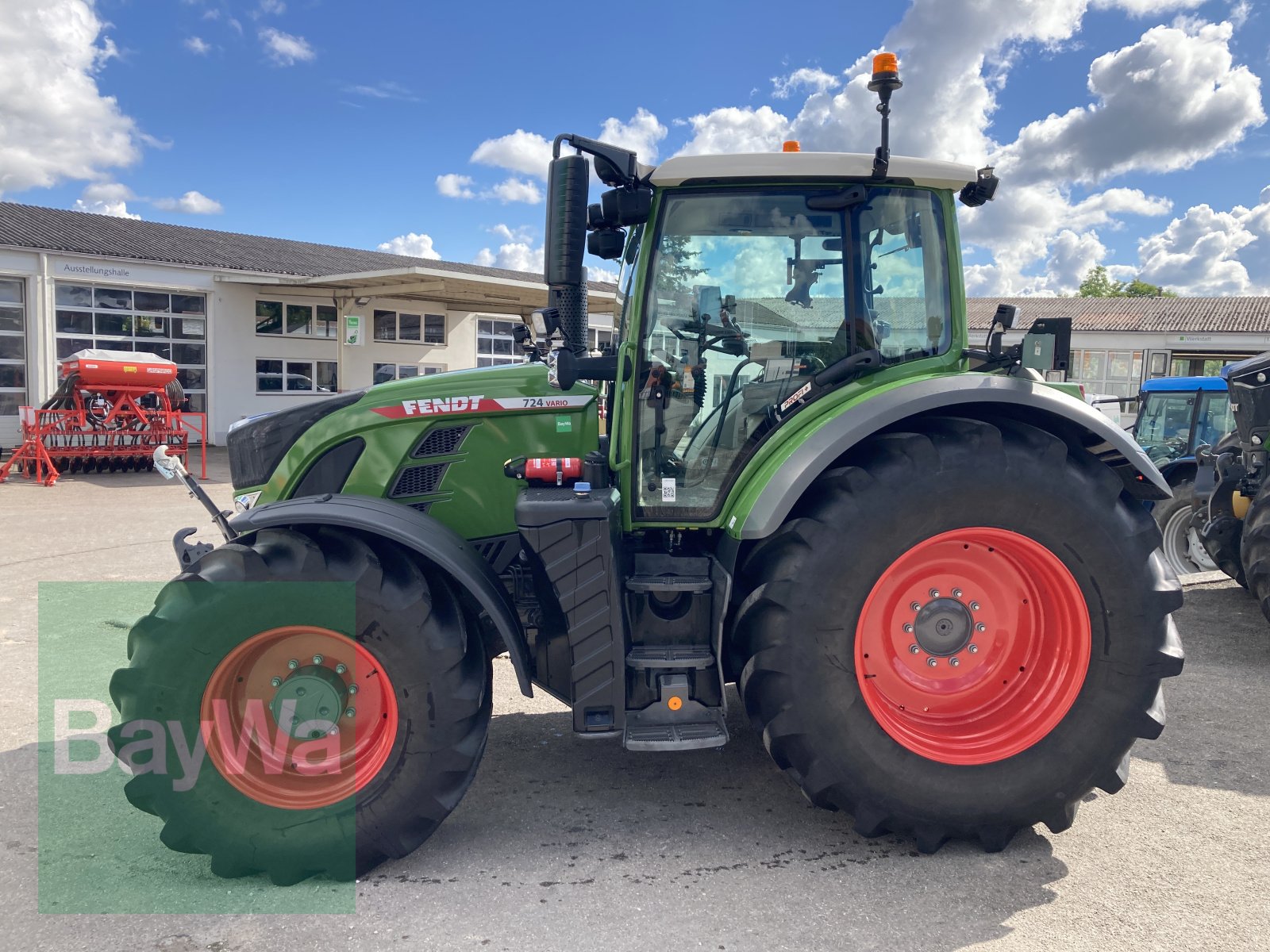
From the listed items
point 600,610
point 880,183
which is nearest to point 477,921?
point 600,610

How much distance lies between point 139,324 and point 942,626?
2191 centimetres

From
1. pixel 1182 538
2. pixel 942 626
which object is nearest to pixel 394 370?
pixel 1182 538

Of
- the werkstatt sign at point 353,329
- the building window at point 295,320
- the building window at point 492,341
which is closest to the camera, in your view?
the werkstatt sign at point 353,329

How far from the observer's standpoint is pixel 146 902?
112 inches

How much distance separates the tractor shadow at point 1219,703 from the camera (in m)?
3.96

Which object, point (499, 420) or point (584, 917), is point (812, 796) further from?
point (499, 420)

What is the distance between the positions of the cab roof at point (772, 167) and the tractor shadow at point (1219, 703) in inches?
112

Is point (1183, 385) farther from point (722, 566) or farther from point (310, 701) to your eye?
point (310, 701)

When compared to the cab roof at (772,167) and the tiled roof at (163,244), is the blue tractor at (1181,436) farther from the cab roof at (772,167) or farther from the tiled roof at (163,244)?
the tiled roof at (163,244)

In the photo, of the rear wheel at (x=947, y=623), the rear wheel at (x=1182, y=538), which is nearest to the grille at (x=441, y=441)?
the rear wheel at (x=947, y=623)

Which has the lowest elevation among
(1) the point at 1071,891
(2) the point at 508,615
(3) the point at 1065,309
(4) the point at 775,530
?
(1) the point at 1071,891

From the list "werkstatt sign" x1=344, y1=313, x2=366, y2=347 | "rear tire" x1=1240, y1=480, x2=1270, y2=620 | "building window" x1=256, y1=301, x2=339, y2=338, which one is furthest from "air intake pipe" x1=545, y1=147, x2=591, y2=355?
"building window" x1=256, y1=301, x2=339, y2=338

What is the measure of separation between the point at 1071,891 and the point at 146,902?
2922 mm

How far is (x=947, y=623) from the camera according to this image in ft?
10.8
